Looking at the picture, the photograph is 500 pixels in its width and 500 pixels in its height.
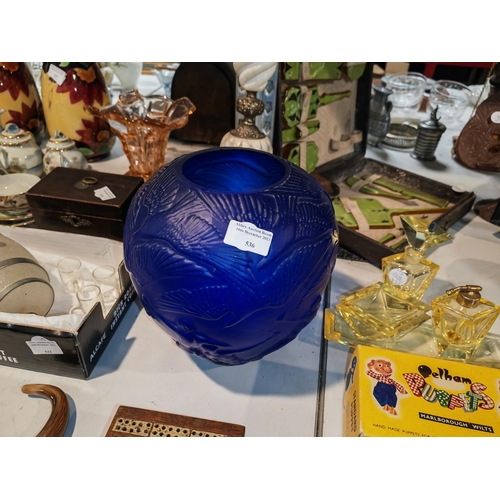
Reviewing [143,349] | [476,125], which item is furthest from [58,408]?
[476,125]

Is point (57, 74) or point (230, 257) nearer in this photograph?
point (230, 257)

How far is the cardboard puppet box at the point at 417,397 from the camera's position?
713 millimetres

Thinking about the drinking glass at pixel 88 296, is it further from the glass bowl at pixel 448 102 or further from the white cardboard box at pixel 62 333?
the glass bowl at pixel 448 102

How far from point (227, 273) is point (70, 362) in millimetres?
412

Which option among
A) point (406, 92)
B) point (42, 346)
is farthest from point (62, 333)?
point (406, 92)

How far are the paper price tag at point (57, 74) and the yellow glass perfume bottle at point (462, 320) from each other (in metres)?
1.30

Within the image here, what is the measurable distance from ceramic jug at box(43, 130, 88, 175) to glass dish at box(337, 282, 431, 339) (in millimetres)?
932

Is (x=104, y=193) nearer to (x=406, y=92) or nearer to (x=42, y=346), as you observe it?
(x=42, y=346)

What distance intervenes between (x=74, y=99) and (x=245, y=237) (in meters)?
1.10

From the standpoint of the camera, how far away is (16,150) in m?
1.36

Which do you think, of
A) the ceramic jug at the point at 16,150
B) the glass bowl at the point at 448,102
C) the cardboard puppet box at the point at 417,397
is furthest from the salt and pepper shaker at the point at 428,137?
the ceramic jug at the point at 16,150

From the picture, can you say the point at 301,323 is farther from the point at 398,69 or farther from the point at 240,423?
the point at 398,69

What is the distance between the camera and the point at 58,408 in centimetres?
78

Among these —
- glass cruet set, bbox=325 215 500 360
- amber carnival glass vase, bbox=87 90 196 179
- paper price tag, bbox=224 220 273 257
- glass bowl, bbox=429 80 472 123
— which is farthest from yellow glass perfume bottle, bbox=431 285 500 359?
glass bowl, bbox=429 80 472 123
